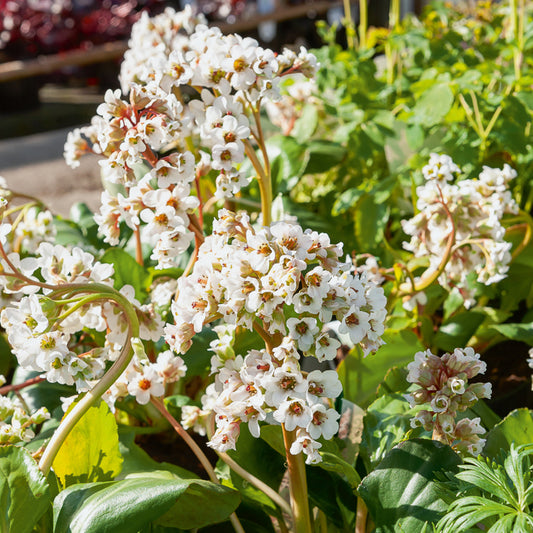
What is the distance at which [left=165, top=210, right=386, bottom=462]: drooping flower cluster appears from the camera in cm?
71

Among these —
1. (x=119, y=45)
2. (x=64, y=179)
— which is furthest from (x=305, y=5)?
(x=64, y=179)

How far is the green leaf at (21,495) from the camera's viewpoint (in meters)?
0.79

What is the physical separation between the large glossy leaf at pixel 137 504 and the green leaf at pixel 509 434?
0.32m

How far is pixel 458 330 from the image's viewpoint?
1.34m

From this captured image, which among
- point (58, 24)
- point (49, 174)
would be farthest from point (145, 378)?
point (58, 24)

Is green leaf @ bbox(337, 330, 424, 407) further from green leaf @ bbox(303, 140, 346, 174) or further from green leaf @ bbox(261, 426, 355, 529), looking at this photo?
green leaf @ bbox(303, 140, 346, 174)

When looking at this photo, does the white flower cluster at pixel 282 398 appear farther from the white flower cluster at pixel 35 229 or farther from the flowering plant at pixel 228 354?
the white flower cluster at pixel 35 229

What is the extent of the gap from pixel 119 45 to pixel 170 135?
4981 millimetres

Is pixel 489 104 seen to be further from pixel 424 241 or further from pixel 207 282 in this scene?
pixel 207 282

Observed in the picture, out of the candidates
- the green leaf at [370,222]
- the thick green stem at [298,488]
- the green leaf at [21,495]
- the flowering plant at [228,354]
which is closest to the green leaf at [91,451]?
the flowering plant at [228,354]

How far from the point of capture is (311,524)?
0.95 meters

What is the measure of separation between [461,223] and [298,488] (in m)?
0.50

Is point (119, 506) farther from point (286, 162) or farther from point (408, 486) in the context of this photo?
point (286, 162)

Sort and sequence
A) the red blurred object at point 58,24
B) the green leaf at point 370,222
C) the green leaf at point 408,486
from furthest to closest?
the red blurred object at point 58,24
the green leaf at point 370,222
the green leaf at point 408,486
